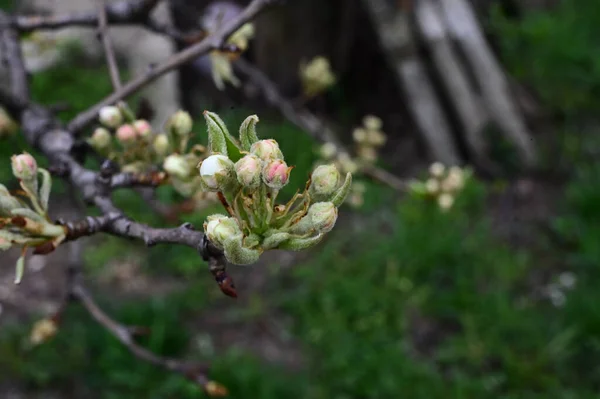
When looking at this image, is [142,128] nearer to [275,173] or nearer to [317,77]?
[275,173]

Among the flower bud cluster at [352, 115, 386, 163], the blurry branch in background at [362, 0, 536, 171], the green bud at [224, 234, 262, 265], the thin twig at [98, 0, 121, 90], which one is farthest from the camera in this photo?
the blurry branch in background at [362, 0, 536, 171]

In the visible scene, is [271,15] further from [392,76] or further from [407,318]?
[407,318]

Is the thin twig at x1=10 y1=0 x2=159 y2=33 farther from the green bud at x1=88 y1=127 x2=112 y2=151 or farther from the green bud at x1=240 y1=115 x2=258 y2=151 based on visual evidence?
the green bud at x1=240 y1=115 x2=258 y2=151

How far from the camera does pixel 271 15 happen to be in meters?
3.77

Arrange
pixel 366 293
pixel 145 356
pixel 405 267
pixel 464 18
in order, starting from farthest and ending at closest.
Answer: pixel 464 18, pixel 405 267, pixel 366 293, pixel 145 356

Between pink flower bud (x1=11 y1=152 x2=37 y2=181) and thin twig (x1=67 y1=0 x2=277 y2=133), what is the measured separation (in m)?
0.27

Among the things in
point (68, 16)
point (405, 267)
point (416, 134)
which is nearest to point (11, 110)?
point (68, 16)

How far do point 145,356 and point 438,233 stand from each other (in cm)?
210

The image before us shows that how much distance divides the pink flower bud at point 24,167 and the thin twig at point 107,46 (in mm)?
352

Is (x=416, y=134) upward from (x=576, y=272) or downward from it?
upward

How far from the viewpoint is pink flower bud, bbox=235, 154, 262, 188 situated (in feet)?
1.99

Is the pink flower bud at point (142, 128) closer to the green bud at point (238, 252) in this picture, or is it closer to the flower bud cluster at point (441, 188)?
the green bud at point (238, 252)

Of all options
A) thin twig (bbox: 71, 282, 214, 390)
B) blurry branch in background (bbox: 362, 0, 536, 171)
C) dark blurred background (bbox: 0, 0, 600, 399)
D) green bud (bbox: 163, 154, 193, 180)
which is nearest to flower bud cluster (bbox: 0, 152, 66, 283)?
green bud (bbox: 163, 154, 193, 180)

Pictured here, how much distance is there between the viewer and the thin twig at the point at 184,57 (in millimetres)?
1019
